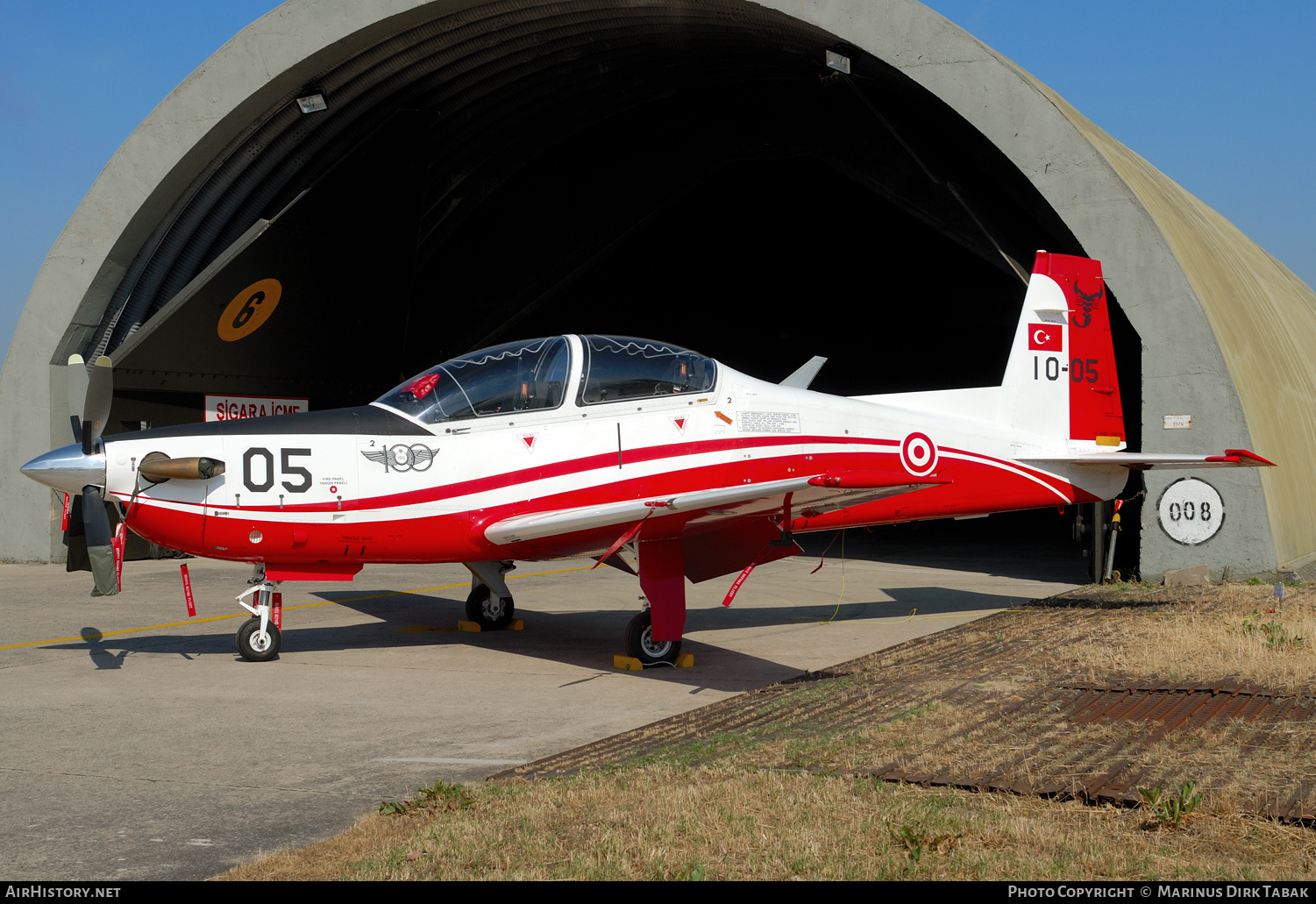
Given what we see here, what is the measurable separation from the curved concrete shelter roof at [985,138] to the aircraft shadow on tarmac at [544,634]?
346cm

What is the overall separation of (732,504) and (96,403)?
4.41 m

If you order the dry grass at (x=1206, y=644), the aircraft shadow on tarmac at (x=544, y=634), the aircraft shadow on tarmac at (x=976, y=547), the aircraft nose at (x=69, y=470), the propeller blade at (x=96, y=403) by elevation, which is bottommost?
the aircraft shadow on tarmac at (x=976, y=547)

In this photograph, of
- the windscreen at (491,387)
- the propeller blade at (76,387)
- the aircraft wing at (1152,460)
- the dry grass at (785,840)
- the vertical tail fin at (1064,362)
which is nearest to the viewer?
the dry grass at (785,840)

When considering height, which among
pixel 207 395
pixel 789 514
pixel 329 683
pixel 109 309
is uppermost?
pixel 109 309

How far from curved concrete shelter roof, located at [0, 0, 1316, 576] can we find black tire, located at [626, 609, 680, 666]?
24.8 ft

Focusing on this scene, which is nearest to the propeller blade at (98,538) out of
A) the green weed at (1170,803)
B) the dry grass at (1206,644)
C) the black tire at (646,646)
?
the black tire at (646,646)

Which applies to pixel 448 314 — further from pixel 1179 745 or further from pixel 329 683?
pixel 1179 745

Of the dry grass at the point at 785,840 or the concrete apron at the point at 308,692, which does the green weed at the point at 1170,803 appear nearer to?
the dry grass at the point at 785,840

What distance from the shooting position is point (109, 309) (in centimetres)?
1566

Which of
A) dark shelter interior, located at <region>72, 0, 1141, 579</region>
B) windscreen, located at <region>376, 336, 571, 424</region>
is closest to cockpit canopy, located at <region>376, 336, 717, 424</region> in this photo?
windscreen, located at <region>376, 336, 571, 424</region>

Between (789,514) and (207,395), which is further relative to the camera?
(207,395)

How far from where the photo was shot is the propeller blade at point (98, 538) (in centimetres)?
698

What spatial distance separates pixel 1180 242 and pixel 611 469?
29.8 ft
